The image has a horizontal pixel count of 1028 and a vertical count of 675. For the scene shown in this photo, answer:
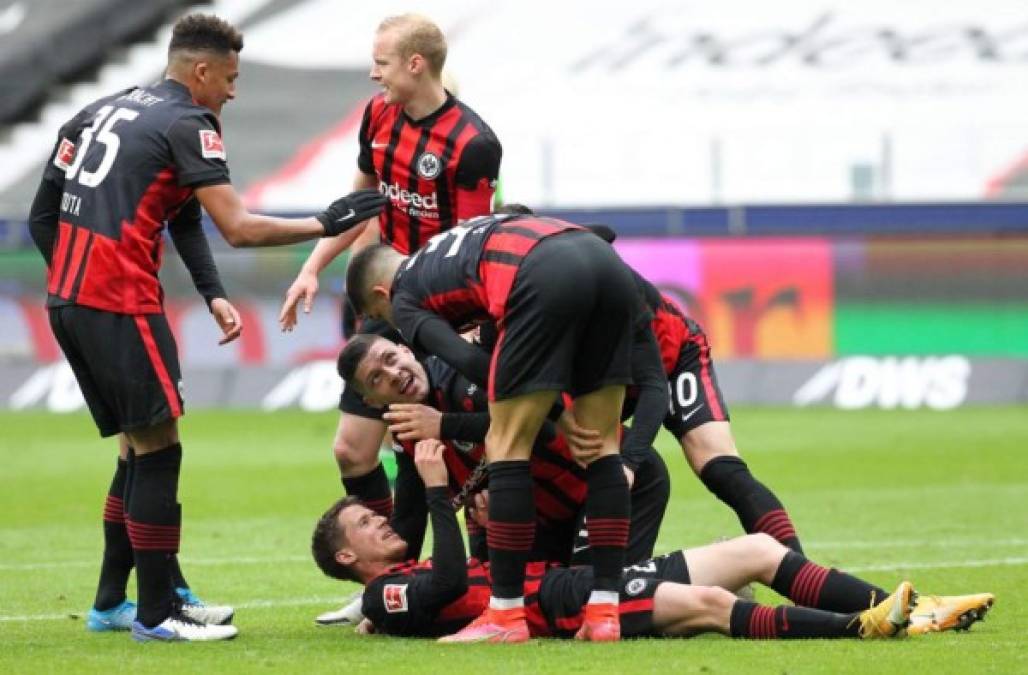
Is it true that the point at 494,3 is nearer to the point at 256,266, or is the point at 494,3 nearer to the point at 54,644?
the point at 256,266

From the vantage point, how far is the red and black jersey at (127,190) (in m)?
6.76

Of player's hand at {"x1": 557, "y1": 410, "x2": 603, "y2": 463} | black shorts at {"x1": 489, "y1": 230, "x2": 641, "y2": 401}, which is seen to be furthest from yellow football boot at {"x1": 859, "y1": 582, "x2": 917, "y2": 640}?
black shorts at {"x1": 489, "y1": 230, "x2": 641, "y2": 401}

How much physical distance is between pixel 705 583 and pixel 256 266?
45.7 feet

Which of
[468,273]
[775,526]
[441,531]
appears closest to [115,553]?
[441,531]

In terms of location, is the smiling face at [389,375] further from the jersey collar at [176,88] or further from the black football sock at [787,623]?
the black football sock at [787,623]

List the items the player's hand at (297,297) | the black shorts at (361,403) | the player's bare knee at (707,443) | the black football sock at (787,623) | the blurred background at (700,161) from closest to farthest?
the black football sock at (787,623) → the player's bare knee at (707,443) → the player's hand at (297,297) → the black shorts at (361,403) → the blurred background at (700,161)

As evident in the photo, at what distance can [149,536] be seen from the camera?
679 cm

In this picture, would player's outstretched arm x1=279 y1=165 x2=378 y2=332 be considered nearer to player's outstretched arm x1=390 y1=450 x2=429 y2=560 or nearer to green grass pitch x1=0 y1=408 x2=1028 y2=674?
player's outstretched arm x1=390 y1=450 x2=429 y2=560

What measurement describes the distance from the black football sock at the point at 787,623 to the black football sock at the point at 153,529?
2064 millimetres

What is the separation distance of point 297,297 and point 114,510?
3.84 ft

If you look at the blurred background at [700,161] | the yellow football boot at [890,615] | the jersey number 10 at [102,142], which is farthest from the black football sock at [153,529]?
the blurred background at [700,161]

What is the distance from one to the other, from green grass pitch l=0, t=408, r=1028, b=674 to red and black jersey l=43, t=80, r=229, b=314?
4.21 ft

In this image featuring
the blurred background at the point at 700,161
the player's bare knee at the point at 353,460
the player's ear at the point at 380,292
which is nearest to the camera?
the player's ear at the point at 380,292

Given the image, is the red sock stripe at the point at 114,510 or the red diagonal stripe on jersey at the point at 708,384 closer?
the red sock stripe at the point at 114,510
